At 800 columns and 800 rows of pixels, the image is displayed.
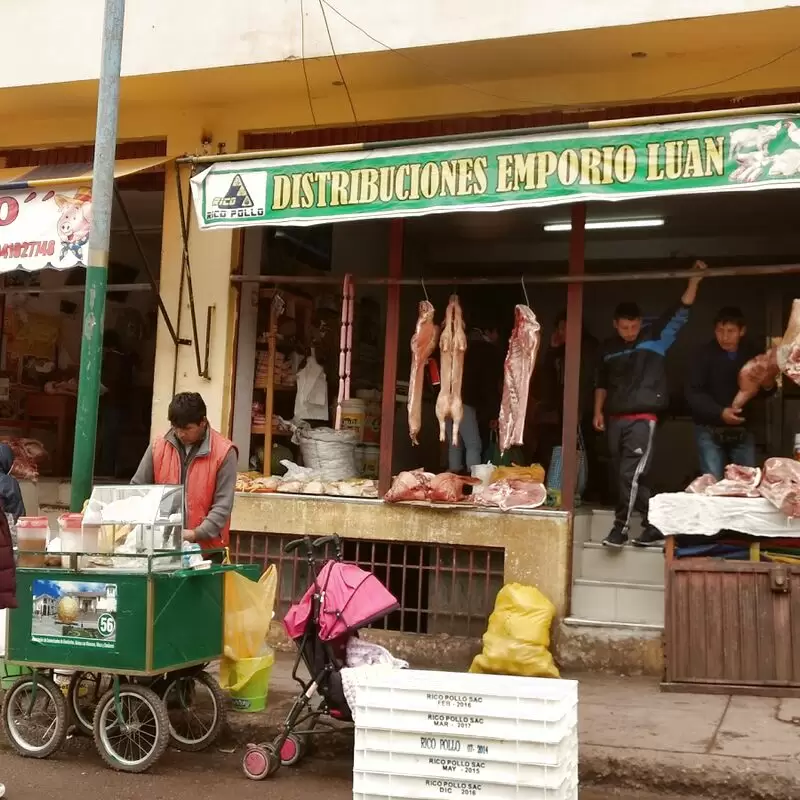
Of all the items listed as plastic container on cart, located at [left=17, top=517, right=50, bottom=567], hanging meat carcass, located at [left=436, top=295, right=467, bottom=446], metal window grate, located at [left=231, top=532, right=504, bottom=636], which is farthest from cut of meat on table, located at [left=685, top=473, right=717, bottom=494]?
plastic container on cart, located at [left=17, top=517, right=50, bottom=567]

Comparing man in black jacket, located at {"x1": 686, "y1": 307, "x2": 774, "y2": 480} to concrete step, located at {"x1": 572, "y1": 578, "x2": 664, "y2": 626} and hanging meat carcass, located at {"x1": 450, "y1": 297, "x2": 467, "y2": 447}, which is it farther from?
hanging meat carcass, located at {"x1": 450, "y1": 297, "x2": 467, "y2": 447}

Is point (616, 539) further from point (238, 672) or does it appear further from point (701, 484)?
point (238, 672)

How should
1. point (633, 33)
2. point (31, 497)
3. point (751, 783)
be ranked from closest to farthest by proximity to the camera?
point (751, 783)
point (633, 33)
point (31, 497)

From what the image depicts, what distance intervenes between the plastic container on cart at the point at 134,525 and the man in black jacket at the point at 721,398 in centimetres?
471

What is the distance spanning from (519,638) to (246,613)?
2.20 metres

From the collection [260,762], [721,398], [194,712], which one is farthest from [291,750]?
[721,398]

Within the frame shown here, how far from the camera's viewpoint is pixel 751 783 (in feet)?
17.9

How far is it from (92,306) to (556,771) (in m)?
4.54

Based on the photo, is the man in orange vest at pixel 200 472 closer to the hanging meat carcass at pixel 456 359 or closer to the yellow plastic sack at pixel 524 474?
the hanging meat carcass at pixel 456 359

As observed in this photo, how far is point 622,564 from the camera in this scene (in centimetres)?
855

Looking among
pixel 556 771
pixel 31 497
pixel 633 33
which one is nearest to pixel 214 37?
pixel 633 33

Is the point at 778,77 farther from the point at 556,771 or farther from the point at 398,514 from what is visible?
the point at 556,771

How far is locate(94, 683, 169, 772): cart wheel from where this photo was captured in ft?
19.0

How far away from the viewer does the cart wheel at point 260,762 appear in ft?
18.7
